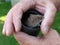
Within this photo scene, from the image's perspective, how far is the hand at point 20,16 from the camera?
75 centimetres

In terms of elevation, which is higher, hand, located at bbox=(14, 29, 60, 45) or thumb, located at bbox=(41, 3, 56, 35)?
thumb, located at bbox=(41, 3, 56, 35)

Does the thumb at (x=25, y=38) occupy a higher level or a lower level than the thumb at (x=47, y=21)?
lower

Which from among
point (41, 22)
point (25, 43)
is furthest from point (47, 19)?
point (25, 43)

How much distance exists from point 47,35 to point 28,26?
87 millimetres

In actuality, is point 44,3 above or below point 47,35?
above

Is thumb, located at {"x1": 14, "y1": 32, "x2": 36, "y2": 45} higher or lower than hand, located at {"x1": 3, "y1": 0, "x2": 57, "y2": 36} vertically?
lower

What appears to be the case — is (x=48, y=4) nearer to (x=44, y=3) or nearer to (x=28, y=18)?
(x=44, y=3)

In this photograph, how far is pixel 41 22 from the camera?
0.77 meters

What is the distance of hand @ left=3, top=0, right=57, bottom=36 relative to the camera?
2.46ft

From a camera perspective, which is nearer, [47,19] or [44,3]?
[47,19]

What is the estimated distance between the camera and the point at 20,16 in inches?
30.3

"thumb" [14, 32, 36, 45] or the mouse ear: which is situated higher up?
the mouse ear

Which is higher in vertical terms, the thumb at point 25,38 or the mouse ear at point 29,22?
the mouse ear at point 29,22

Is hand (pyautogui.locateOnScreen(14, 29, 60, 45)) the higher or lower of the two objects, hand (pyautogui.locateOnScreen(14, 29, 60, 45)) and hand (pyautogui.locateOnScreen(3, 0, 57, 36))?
the lower
